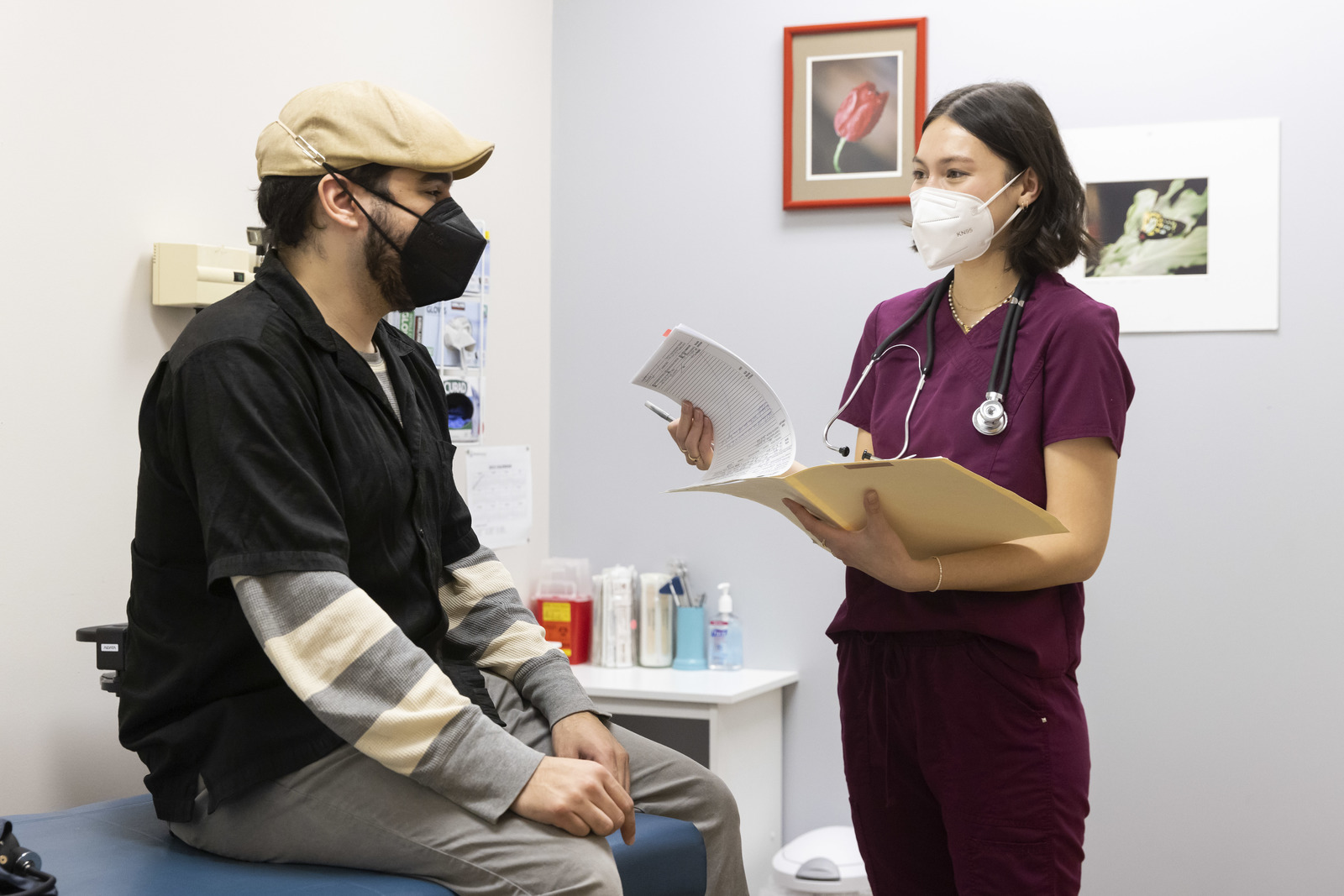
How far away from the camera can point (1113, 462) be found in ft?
5.09

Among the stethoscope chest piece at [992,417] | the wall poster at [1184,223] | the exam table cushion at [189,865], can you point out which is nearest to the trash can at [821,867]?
the exam table cushion at [189,865]

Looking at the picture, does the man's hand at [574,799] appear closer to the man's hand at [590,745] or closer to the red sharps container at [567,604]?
the man's hand at [590,745]

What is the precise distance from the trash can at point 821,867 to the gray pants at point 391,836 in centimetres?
129

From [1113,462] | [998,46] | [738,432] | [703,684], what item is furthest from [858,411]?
[998,46]

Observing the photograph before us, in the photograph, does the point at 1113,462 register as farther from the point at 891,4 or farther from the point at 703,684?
the point at 891,4

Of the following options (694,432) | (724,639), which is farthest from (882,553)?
(724,639)

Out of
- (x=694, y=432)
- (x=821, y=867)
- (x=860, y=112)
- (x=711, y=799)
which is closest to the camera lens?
(x=711, y=799)

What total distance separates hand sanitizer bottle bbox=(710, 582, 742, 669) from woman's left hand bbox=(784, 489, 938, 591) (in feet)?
4.31

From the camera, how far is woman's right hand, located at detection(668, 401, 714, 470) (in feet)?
5.73

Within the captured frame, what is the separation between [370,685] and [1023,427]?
0.92 meters

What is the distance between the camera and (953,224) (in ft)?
5.47

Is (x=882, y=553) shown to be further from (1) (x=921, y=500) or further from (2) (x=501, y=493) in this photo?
(2) (x=501, y=493)

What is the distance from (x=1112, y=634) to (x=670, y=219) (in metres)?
1.50

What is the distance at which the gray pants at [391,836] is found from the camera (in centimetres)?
129
